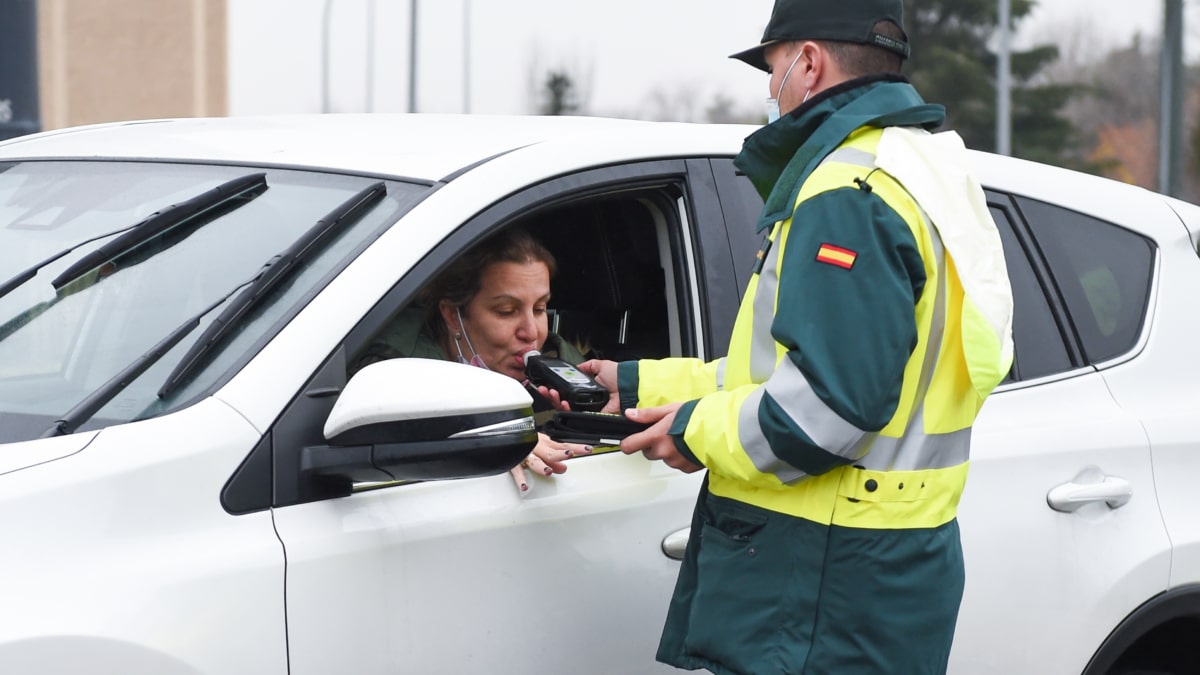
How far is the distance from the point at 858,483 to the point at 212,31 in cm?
1840

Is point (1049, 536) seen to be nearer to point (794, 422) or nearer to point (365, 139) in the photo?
point (794, 422)

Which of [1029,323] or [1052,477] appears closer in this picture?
[1052,477]

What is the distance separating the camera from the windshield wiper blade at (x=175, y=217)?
236cm

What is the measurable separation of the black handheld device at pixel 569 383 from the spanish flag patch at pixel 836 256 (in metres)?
0.62

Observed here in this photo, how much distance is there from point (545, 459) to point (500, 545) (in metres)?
0.21

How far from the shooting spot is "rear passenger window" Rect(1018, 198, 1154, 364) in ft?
10.6

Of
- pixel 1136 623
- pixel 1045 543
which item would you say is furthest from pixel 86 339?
pixel 1136 623

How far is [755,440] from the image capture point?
7.26 ft

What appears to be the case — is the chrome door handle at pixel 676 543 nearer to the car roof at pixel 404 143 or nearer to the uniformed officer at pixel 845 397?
the uniformed officer at pixel 845 397

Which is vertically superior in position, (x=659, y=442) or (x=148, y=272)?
(x=148, y=272)

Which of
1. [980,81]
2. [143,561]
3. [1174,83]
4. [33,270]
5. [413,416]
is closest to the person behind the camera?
[143,561]

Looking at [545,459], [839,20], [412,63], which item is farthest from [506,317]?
[412,63]

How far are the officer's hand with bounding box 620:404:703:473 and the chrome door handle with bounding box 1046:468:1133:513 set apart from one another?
3.10 ft

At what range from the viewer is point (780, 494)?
234 cm
